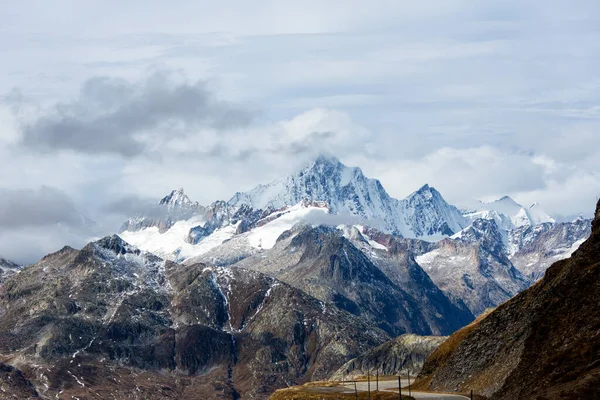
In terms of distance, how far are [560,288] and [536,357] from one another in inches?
571

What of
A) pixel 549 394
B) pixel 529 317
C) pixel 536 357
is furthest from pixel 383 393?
pixel 549 394

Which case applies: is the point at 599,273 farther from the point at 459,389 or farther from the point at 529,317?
the point at 459,389

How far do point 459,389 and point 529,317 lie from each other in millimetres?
21616

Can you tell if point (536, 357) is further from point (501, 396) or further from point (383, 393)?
point (383, 393)

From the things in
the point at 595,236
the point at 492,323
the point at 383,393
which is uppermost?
the point at 595,236

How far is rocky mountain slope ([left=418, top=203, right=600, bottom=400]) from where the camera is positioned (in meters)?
134

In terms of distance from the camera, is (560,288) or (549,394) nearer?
(549,394)

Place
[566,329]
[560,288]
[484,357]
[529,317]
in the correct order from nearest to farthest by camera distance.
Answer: [566,329], [560,288], [529,317], [484,357]

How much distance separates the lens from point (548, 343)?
507 feet

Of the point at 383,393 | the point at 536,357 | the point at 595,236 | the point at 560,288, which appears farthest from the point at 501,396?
the point at 383,393

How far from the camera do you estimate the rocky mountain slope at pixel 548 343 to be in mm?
133875

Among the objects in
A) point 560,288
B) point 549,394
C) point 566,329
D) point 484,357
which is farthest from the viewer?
point 484,357

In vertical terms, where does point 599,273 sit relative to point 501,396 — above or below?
above

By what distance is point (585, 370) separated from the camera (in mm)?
129500
